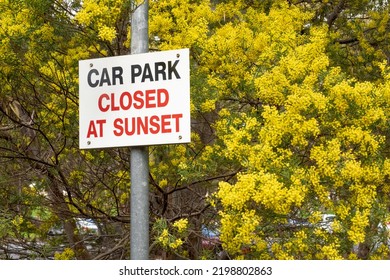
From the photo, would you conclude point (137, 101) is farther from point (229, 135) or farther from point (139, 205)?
point (229, 135)

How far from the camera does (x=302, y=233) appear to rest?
14.7ft

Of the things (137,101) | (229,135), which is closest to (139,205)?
(137,101)

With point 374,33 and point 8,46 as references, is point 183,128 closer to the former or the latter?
point 8,46

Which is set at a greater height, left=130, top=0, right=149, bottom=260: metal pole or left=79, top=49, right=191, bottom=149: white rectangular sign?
left=79, top=49, right=191, bottom=149: white rectangular sign

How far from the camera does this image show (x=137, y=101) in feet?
12.1

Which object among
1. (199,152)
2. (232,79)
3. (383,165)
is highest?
(232,79)

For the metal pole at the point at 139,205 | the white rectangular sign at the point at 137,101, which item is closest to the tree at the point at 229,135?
the metal pole at the point at 139,205

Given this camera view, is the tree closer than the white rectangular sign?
No

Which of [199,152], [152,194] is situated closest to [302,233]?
[199,152]

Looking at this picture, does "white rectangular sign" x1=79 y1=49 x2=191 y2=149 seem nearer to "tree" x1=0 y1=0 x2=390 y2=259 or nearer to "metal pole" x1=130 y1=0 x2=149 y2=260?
"metal pole" x1=130 y1=0 x2=149 y2=260

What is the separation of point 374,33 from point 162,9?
3165 millimetres

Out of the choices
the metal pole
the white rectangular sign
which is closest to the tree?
the metal pole

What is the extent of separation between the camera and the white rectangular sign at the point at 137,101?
361 cm

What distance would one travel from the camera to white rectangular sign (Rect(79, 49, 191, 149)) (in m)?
3.61
